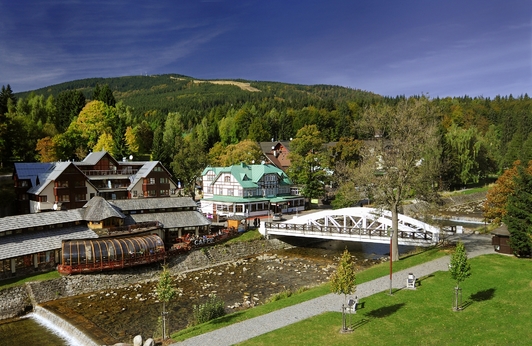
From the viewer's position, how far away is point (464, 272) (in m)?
22.2

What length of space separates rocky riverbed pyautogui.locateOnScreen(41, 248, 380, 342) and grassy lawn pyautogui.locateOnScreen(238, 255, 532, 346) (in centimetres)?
932

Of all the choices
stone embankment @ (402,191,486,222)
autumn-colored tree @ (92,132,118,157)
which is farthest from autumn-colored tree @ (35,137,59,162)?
stone embankment @ (402,191,486,222)

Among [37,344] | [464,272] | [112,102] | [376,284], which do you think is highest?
[112,102]

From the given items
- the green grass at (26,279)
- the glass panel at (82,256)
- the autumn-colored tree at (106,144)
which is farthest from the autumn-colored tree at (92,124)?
the green grass at (26,279)

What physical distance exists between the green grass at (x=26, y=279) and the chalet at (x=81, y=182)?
517 inches

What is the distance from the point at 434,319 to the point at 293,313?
7.23 meters

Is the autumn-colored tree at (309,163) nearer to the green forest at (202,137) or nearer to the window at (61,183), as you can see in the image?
the green forest at (202,137)

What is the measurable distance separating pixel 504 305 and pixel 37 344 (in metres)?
26.0

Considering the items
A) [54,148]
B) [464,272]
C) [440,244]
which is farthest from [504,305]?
[54,148]

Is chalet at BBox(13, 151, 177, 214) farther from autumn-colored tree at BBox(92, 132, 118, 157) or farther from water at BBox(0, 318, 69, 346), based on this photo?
water at BBox(0, 318, 69, 346)

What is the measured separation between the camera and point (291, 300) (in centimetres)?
2547

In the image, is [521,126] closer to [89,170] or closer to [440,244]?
[440,244]

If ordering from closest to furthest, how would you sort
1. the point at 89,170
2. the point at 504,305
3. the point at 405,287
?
1. the point at 504,305
2. the point at 405,287
3. the point at 89,170

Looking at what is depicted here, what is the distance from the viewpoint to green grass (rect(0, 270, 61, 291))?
29.9 metres
